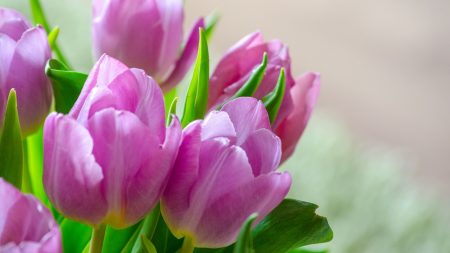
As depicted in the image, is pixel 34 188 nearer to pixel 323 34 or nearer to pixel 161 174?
pixel 161 174

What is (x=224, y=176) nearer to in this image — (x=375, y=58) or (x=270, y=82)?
(x=270, y=82)

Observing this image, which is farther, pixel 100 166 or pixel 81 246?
pixel 81 246

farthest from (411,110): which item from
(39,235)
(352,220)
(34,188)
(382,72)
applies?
(39,235)

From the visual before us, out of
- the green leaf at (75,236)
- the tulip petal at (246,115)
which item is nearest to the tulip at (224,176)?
the tulip petal at (246,115)

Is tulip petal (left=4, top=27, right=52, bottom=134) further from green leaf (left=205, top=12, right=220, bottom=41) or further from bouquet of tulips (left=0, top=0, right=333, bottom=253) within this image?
green leaf (left=205, top=12, right=220, bottom=41)

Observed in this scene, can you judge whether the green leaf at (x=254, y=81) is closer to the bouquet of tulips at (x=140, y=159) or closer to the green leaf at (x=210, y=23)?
the bouquet of tulips at (x=140, y=159)

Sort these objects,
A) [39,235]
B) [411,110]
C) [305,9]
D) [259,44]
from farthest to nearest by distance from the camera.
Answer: [305,9] < [411,110] < [259,44] < [39,235]

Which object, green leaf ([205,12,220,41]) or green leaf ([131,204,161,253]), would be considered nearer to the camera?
green leaf ([131,204,161,253])

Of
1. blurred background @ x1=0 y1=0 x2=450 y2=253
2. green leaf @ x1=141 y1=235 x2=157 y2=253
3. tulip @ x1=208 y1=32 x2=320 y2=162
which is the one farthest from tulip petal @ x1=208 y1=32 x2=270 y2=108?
blurred background @ x1=0 y1=0 x2=450 y2=253
